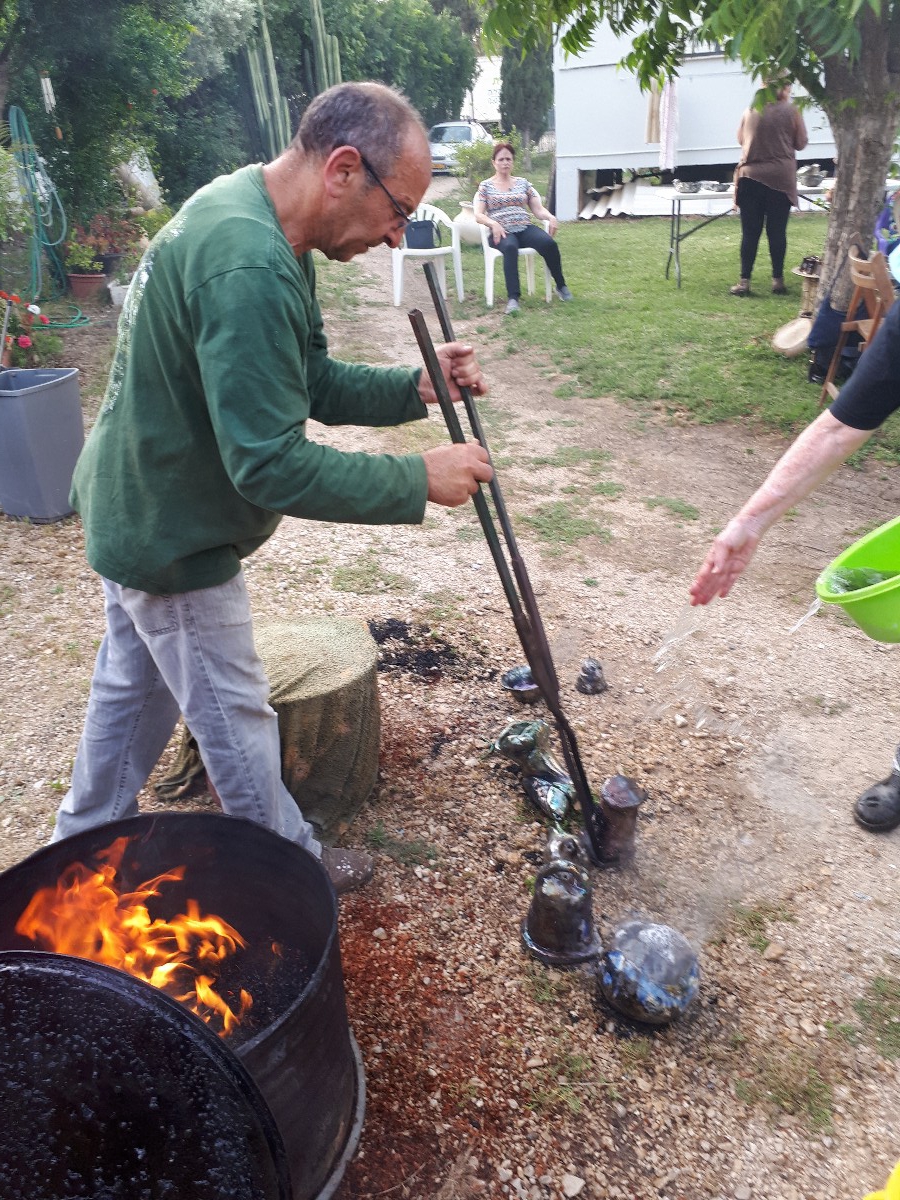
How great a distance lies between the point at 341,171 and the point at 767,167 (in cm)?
974

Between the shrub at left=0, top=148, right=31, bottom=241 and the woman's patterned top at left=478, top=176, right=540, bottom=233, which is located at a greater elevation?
the shrub at left=0, top=148, right=31, bottom=241

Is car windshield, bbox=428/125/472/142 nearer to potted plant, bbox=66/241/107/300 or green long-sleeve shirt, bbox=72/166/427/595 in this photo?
potted plant, bbox=66/241/107/300

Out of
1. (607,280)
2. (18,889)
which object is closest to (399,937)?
(18,889)

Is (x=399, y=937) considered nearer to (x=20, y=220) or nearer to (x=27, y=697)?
(x=27, y=697)

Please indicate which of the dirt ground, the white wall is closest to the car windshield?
the white wall

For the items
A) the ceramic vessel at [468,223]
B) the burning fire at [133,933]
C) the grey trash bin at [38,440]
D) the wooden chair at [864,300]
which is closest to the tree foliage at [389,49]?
the ceramic vessel at [468,223]

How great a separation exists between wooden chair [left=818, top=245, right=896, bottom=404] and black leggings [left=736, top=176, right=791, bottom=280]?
10.7ft

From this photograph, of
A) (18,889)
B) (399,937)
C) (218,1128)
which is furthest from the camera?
(399,937)

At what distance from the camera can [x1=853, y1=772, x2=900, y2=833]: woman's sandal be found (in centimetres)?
322

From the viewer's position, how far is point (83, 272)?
11.0 meters

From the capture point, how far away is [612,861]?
308 cm

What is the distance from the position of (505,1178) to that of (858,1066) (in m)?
1.00

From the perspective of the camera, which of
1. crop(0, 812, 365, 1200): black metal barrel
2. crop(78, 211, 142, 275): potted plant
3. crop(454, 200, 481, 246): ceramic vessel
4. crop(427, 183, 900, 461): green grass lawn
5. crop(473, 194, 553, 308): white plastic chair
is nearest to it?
crop(0, 812, 365, 1200): black metal barrel

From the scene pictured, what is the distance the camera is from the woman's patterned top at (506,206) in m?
10.8
